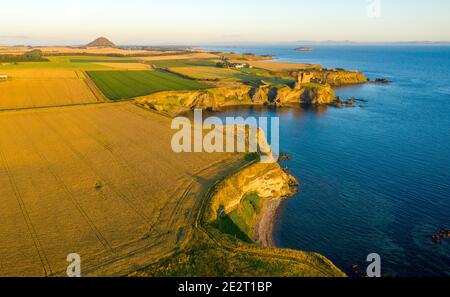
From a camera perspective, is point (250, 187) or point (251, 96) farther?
point (251, 96)

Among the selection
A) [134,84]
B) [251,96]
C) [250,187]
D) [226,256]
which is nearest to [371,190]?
[250,187]

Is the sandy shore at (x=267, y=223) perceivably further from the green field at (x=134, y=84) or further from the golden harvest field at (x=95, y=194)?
the green field at (x=134, y=84)

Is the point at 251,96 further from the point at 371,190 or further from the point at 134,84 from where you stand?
the point at 371,190

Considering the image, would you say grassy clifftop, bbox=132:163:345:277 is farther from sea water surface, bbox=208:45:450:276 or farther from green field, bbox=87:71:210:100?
green field, bbox=87:71:210:100

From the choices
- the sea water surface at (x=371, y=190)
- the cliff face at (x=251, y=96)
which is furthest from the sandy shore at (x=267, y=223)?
the cliff face at (x=251, y=96)

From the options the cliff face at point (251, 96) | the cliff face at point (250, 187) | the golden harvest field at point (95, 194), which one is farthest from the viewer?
the cliff face at point (251, 96)

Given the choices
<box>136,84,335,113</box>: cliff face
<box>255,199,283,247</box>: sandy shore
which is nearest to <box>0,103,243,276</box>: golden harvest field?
→ <box>255,199,283,247</box>: sandy shore
